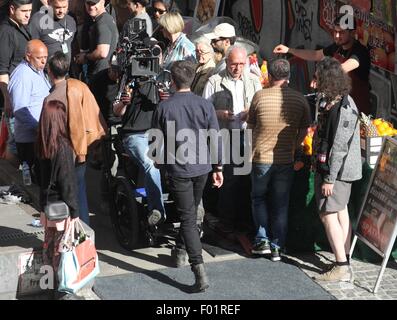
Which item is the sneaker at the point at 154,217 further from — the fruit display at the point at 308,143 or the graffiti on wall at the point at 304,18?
the graffiti on wall at the point at 304,18

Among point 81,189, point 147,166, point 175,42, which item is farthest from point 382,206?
point 175,42

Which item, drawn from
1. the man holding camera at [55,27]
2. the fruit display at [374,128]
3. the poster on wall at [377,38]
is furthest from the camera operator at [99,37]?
the fruit display at [374,128]

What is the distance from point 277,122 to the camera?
665 centimetres

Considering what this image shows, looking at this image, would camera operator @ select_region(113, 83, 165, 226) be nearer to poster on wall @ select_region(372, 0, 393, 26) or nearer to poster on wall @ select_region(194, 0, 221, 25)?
poster on wall @ select_region(372, 0, 393, 26)

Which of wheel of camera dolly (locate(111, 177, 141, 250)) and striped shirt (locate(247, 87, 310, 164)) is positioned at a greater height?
striped shirt (locate(247, 87, 310, 164))

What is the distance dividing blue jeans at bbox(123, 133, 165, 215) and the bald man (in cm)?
100

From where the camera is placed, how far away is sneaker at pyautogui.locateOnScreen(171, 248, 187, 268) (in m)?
6.71

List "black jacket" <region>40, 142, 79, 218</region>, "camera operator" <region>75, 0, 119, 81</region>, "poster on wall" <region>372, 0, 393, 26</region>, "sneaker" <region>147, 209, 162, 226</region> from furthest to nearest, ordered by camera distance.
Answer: "camera operator" <region>75, 0, 119, 81</region> → "poster on wall" <region>372, 0, 393, 26</region> → "sneaker" <region>147, 209, 162, 226</region> → "black jacket" <region>40, 142, 79, 218</region>

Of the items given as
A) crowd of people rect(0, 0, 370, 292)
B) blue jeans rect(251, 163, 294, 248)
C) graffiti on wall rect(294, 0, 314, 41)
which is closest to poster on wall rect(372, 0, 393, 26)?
crowd of people rect(0, 0, 370, 292)

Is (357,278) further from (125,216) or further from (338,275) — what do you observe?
(125,216)

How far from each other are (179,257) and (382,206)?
177cm

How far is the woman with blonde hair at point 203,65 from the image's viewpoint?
25.2 feet
